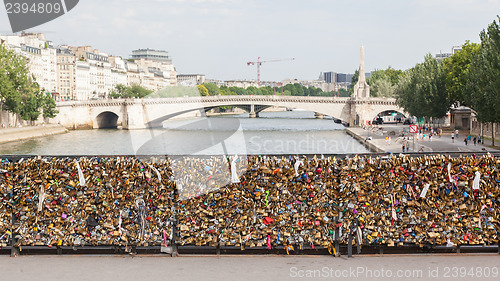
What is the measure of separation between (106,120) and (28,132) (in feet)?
87.2

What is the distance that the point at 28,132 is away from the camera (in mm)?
59344

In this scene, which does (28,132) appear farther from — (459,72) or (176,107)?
(459,72)

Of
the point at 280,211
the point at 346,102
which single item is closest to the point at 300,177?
the point at 280,211

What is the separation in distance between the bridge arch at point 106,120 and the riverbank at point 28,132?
922 centimetres

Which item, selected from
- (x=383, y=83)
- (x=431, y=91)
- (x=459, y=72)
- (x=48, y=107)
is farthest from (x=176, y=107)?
(x=459, y=72)

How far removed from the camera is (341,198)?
9172 mm

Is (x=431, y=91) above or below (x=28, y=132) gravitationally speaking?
above

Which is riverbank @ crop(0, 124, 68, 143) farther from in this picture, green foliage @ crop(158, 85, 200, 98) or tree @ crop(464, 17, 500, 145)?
tree @ crop(464, 17, 500, 145)

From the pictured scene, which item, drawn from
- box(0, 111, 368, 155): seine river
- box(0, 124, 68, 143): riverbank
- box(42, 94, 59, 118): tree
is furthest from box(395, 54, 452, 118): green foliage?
box(42, 94, 59, 118): tree

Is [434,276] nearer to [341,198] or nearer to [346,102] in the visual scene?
[341,198]

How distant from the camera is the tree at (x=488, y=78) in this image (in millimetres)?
32406

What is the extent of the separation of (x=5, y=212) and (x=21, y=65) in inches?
2130

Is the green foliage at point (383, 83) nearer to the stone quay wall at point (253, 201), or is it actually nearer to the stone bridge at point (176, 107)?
the stone bridge at point (176, 107)

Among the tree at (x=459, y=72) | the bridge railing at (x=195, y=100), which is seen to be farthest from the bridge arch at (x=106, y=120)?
the tree at (x=459, y=72)
